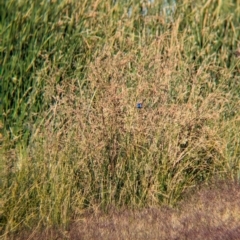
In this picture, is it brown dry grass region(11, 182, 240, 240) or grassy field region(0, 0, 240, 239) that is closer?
brown dry grass region(11, 182, 240, 240)

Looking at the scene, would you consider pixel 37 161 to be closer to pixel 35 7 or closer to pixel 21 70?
pixel 21 70

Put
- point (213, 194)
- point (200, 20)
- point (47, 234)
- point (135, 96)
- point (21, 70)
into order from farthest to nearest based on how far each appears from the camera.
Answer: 1. point (200, 20)
2. point (21, 70)
3. point (135, 96)
4. point (213, 194)
5. point (47, 234)

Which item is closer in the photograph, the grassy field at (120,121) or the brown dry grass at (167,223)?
the brown dry grass at (167,223)

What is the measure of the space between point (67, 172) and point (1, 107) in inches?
58.8

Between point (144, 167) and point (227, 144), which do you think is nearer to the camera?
point (144, 167)

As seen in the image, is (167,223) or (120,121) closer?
(167,223)

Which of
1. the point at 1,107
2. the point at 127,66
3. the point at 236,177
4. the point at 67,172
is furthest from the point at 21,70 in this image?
the point at 236,177

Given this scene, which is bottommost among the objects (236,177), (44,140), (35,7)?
(236,177)

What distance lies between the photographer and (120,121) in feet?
19.3

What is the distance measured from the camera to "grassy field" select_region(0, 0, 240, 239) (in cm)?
532

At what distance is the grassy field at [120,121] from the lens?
5.32 meters

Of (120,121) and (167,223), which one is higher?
(120,121)

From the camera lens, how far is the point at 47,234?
510 cm

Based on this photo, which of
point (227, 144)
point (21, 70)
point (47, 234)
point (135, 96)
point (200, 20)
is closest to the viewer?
point (47, 234)
